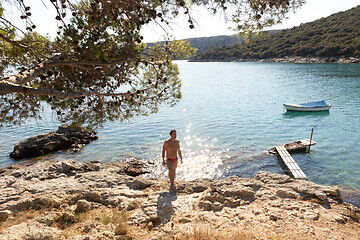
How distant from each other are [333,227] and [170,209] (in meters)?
4.43

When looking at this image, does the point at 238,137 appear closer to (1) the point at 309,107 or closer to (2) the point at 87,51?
(1) the point at 309,107

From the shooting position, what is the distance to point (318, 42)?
90875mm

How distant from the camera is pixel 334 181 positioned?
1273 cm

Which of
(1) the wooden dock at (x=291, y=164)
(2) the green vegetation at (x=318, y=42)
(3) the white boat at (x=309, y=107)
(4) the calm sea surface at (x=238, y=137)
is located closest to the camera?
(1) the wooden dock at (x=291, y=164)

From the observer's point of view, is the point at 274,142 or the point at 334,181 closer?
the point at 334,181

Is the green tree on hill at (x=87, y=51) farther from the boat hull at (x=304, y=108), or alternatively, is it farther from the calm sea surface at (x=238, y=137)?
the boat hull at (x=304, y=108)

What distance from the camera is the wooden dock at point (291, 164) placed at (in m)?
13.1

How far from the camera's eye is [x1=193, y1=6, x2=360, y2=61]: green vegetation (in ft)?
256

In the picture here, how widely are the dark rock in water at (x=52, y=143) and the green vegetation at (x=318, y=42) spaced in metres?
65.8

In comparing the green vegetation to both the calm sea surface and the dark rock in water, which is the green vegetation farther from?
the dark rock in water

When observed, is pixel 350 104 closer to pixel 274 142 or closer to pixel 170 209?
pixel 274 142

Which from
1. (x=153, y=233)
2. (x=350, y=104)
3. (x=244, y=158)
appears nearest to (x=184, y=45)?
(x=153, y=233)

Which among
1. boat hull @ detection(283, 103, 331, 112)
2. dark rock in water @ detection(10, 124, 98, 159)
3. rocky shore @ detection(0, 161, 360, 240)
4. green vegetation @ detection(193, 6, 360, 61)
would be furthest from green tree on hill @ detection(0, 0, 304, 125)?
green vegetation @ detection(193, 6, 360, 61)

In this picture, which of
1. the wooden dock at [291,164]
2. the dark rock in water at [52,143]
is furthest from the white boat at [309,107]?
the dark rock in water at [52,143]
